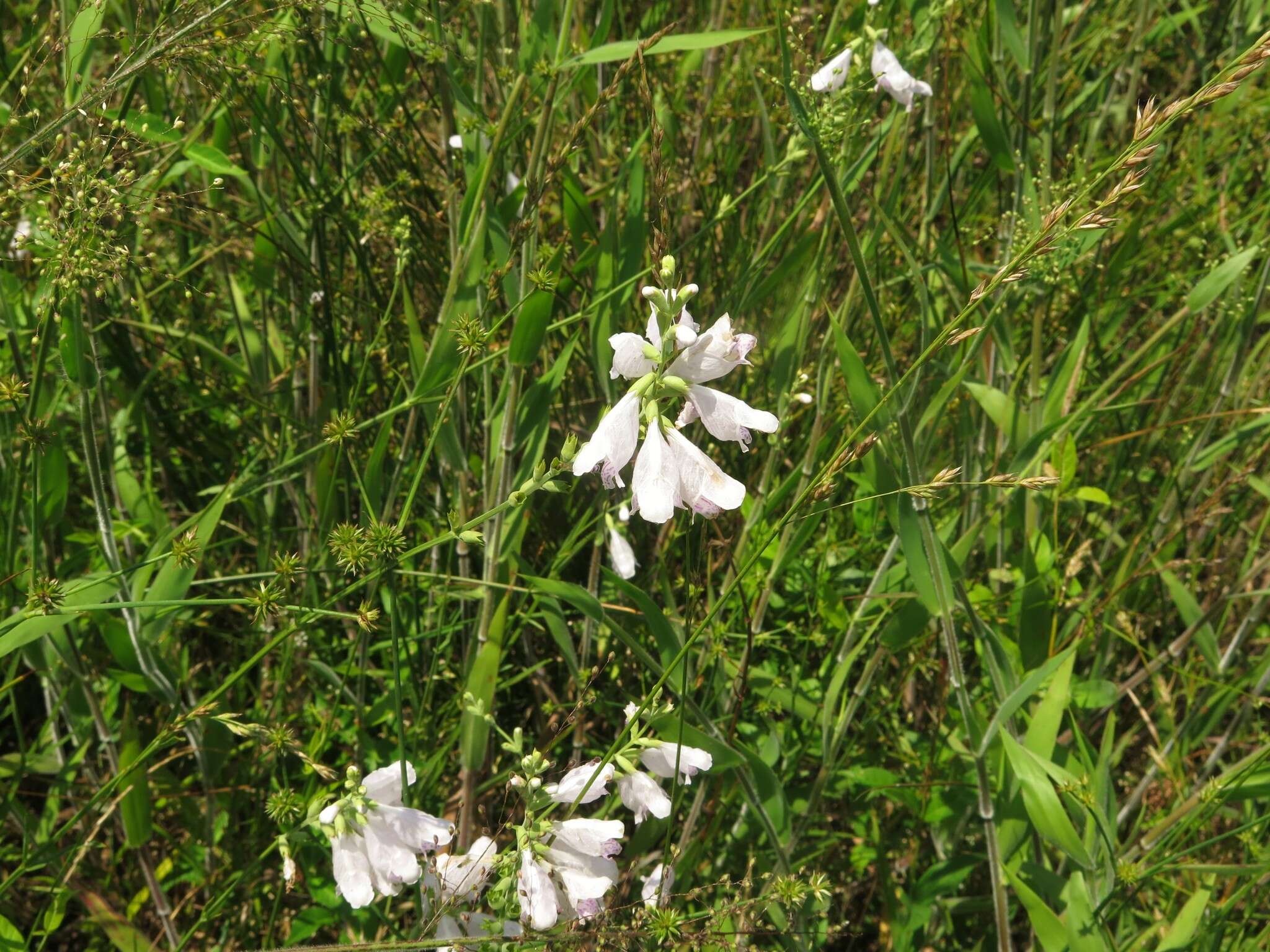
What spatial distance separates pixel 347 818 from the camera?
4.32 feet

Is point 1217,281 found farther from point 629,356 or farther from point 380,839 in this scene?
point 380,839

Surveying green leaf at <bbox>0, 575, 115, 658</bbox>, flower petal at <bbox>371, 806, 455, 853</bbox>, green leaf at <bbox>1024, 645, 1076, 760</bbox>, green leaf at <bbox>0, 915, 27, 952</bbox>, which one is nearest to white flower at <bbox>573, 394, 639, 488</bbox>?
flower petal at <bbox>371, 806, 455, 853</bbox>

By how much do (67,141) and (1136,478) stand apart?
2.13 meters

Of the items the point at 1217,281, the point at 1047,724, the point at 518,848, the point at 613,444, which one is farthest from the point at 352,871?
the point at 1217,281

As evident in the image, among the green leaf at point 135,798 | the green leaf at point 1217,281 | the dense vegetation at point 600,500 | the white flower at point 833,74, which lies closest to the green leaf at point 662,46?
the dense vegetation at point 600,500

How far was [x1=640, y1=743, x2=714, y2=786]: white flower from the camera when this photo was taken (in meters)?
1.33

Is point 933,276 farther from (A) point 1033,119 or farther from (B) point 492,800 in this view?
(B) point 492,800

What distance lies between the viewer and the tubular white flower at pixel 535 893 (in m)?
1.23

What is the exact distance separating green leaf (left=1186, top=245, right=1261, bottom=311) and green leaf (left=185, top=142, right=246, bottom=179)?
1.58 meters

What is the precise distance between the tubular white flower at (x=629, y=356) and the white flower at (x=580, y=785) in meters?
0.50

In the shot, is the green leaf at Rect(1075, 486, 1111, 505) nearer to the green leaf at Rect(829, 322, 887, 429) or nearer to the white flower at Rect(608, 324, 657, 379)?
the green leaf at Rect(829, 322, 887, 429)

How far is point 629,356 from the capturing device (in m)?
1.08

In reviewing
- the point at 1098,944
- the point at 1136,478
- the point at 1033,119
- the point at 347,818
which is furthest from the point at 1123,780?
the point at 347,818

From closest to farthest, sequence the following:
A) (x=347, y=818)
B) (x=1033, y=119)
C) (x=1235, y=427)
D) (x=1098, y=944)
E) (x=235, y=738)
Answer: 1. (x=347, y=818)
2. (x=1098, y=944)
3. (x=235, y=738)
4. (x=1235, y=427)
5. (x=1033, y=119)
